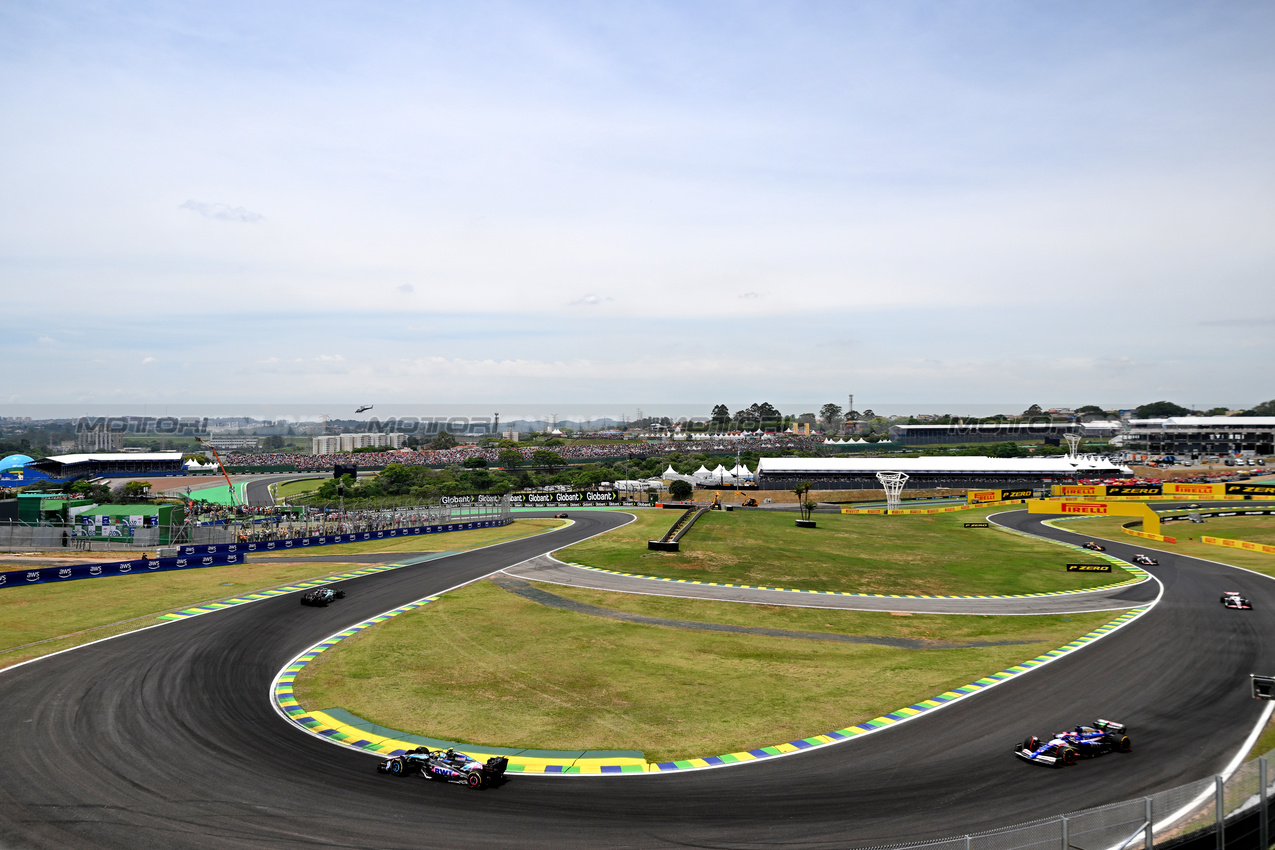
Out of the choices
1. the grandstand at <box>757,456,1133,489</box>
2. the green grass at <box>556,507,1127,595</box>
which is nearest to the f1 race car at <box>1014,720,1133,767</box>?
the green grass at <box>556,507,1127,595</box>

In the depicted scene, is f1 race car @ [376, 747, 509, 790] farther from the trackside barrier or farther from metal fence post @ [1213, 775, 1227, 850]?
metal fence post @ [1213, 775, 1227, 850]

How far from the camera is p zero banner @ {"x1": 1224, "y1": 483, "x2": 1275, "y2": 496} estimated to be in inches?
4230

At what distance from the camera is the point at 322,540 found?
220 feet

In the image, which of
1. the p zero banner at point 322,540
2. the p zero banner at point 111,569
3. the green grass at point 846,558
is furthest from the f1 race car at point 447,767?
the p zero banner at point 322,540

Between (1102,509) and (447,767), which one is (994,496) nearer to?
(1102,509)

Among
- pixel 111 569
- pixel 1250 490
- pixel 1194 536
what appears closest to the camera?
pixel 111 569

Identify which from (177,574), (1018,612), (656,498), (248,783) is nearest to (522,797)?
(248,783)

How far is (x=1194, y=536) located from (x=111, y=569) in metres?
106

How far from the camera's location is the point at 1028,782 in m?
19.7

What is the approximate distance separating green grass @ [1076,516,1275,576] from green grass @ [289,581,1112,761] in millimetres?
35552

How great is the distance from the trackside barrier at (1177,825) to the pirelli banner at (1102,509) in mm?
78537

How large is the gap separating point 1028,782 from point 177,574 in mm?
53326

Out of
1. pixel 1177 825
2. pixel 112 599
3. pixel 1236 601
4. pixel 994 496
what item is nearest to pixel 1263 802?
pixel 1177 825

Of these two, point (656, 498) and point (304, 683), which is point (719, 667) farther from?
point (656, 498)
